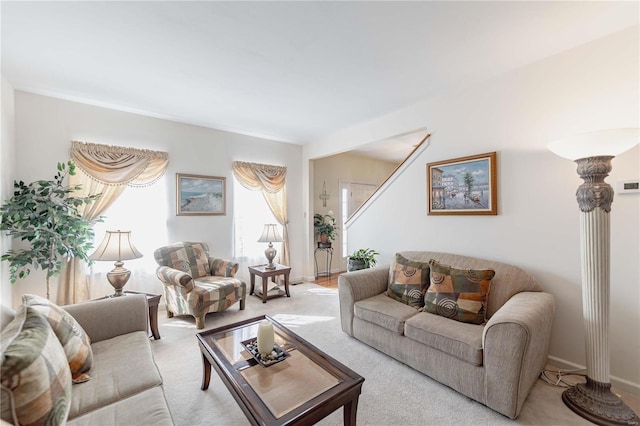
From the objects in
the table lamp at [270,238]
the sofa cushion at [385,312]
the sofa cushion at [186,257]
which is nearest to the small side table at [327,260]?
the table lamp at [270,238]

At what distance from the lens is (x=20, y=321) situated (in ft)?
3.89

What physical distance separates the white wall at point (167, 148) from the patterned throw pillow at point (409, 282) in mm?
2526

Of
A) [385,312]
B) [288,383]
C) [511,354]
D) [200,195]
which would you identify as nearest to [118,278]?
[200,195]

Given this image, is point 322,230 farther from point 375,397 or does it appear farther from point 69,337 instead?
point 69,337

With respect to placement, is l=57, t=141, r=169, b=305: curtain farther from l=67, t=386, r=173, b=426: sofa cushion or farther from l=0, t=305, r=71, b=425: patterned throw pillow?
l=67, t=386, r=173, b=426: sofa cushion

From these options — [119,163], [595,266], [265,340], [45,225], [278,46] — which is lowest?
[265,340]

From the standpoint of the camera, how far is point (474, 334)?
6.00ft

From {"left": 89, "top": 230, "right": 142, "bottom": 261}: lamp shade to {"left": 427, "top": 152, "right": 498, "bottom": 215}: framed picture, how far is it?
3.13 m

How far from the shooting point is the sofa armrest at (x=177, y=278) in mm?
2828

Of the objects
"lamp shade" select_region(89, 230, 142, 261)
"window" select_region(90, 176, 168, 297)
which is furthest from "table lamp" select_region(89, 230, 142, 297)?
"window" select_region(90, 176, 168, 297)

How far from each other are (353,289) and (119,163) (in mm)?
3140

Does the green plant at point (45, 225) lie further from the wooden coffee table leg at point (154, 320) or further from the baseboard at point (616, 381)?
the baseboard at point (616, 381)

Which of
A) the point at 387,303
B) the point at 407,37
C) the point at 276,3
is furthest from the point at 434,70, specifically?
the point at 387,303

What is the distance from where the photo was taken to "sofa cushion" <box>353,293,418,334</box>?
2181 mm
